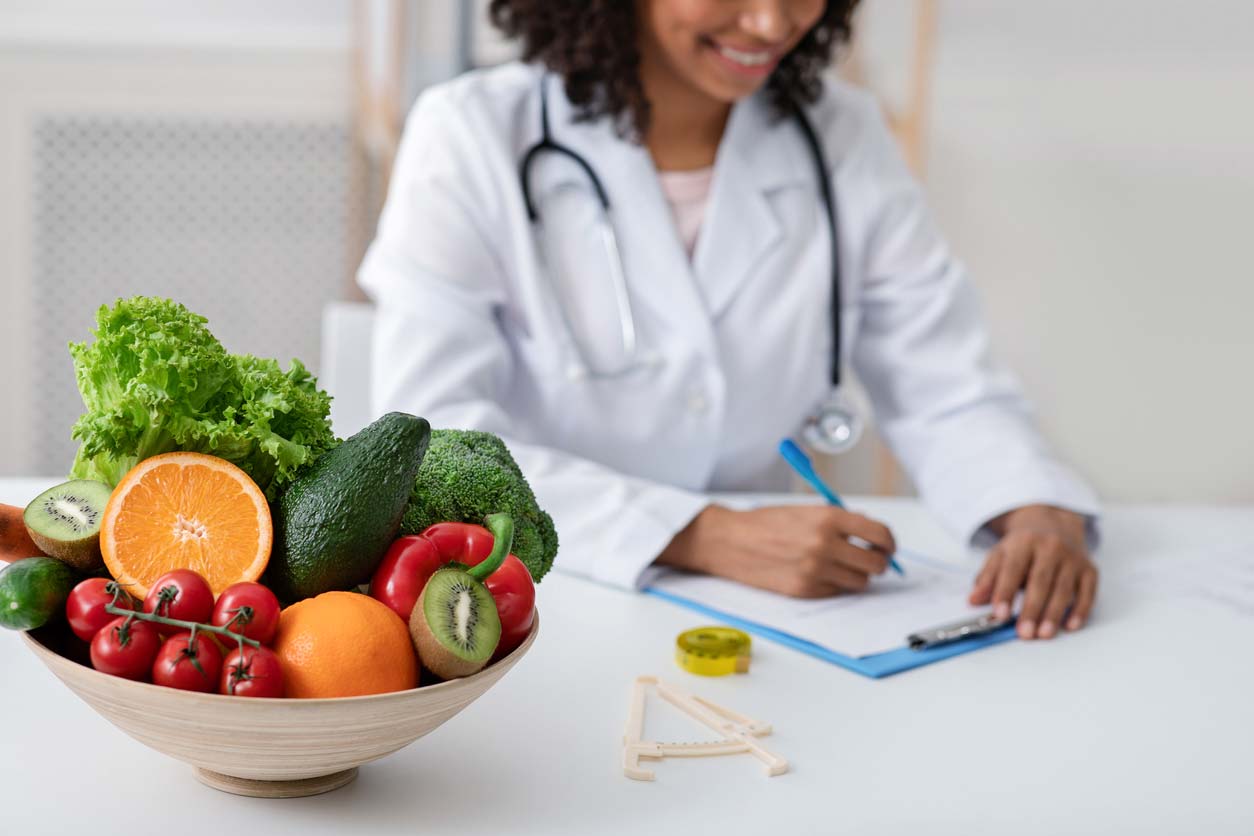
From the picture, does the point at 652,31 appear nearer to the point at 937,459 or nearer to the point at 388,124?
the point at 937,459

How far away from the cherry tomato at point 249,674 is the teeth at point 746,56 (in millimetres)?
1054

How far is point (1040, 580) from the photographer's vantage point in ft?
3.63

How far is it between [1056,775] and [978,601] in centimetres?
36

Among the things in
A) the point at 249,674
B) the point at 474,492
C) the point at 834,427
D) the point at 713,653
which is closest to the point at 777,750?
the point at 713,653

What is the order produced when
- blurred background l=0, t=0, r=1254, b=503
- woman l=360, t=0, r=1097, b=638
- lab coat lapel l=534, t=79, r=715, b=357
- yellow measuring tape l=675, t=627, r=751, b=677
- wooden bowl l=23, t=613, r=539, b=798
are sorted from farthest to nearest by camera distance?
blurred background l=0, t=0, r=1254, b=503
lab coat lapel l=534, t=79, r=715, b=357
woman l=360, t=0, r=1097, b=638
yellow measuring tape l=675, t=627, r=751, b=677
wooden bowl l=23, t=613, r=539, b=798

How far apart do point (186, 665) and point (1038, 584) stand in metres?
0.78

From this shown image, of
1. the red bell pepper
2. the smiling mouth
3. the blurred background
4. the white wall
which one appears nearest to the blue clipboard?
the red bell pepper

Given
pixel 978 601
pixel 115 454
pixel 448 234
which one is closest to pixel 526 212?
pixel 448 234

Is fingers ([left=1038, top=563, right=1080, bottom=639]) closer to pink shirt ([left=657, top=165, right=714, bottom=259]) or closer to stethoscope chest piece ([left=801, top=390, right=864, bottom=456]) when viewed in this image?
stethoscope chest piece ([left=801, top=390, right=864, bottom=456])

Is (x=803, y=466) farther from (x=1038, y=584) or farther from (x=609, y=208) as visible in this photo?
(x=609, y=208)

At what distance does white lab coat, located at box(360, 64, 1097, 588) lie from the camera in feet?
4.61

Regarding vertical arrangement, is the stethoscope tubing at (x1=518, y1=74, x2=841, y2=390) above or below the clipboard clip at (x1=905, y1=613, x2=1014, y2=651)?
above

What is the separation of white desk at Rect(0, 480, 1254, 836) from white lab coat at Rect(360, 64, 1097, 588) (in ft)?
1.28

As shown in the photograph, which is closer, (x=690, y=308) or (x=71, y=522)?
(x=71, y=522)
